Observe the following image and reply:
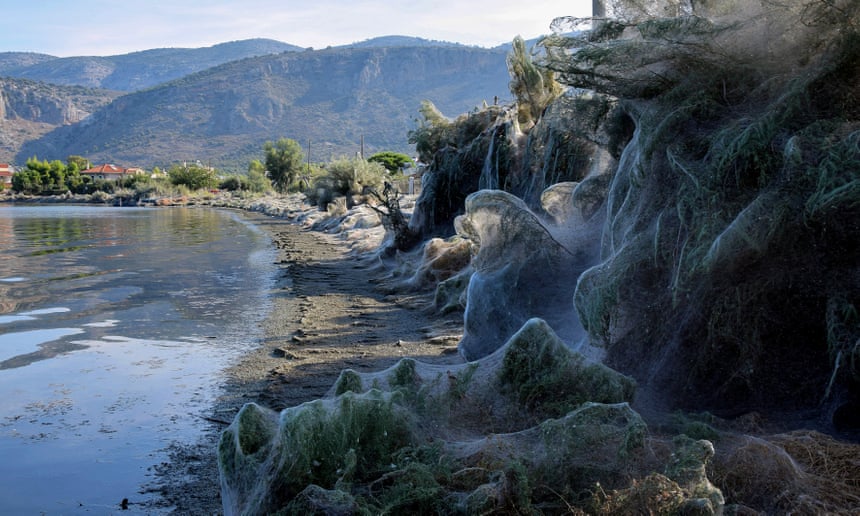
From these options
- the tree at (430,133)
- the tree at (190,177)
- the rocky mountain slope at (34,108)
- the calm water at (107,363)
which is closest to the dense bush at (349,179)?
the tree at (430,133)

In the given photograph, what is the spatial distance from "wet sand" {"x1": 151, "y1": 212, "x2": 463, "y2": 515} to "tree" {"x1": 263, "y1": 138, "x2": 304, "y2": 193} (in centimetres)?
7161

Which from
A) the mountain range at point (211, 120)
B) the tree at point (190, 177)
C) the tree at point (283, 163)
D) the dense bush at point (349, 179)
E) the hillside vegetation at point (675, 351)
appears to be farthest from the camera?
the mountain range at point (211, 120)

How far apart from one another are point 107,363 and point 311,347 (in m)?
2.38

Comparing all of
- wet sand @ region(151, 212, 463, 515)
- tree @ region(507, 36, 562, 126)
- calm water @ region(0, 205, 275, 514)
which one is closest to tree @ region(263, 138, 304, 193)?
calm water @ region(0, 205, 275, 514)

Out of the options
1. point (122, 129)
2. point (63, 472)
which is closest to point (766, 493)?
point (63, 472)

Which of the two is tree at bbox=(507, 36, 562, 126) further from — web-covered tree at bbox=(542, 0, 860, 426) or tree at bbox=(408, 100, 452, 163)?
web-covered tree at bbox=(542, 0, 860, 426)

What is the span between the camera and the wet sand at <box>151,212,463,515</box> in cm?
557

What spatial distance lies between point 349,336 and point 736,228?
6.32 meters

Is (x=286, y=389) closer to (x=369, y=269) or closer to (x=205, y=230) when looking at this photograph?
(x=369, y=269)

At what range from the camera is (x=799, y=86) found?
16.4 feet

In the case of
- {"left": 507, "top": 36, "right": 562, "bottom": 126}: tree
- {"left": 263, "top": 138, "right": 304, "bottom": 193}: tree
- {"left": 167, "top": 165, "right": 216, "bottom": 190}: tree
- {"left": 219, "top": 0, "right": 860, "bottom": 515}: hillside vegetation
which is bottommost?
{"left": 167, "top": 165, "right": 216, "bottom": 190}: tree

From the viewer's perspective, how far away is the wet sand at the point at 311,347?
557cm

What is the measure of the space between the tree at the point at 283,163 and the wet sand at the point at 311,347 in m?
71.6

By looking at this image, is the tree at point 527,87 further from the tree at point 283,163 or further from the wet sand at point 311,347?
the tree at point 283,163
